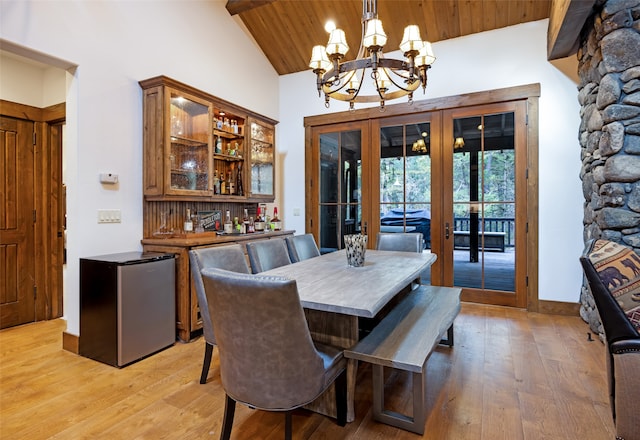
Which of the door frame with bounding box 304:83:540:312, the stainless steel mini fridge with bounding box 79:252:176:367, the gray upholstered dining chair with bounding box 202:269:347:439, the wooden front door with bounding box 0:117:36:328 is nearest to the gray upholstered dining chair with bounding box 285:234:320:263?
the stainless steel mini fridge with bounding box 79:252:176:367

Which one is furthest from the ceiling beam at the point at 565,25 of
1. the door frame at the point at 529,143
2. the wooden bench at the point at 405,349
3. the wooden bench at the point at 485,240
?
the wooden bench at the point at 405,349

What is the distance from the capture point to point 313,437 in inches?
68.1

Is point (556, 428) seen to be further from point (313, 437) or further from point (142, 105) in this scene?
point (142, 105)

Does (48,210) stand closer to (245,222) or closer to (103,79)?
(103,79)

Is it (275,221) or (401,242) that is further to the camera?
(275,221)

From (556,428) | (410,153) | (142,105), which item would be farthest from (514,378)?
(142,105)

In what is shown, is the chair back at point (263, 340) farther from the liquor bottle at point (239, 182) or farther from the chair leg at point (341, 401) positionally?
the liquor bottle at point (239, 182)

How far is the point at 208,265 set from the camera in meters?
2.14

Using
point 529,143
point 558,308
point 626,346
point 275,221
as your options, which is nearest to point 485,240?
point 558,308

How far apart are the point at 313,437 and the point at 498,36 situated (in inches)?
176

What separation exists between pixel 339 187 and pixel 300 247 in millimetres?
1913

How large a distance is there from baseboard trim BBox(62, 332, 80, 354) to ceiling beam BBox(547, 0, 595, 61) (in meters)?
4.80

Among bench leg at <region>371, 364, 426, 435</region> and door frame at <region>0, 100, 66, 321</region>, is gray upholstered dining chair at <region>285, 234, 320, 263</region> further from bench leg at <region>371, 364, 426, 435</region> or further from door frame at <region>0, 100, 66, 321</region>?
door frame at <region>0, 100, 66, 321</region>

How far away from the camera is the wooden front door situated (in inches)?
133
